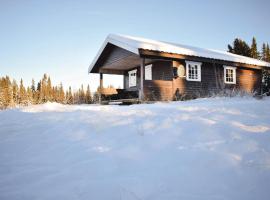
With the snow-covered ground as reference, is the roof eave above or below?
above

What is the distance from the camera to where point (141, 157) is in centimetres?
249

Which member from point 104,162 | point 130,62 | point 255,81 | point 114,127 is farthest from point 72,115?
point 255,81

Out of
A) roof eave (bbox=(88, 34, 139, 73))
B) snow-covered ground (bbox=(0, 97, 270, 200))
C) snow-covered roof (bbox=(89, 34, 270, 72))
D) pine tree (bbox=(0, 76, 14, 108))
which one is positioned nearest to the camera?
snow-covered ground (bbox=(0, 97, 270, 200))

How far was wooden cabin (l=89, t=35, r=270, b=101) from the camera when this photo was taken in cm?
1020

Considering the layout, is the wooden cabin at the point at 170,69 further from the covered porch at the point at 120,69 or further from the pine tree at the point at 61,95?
the pine tree at the point at 61,95

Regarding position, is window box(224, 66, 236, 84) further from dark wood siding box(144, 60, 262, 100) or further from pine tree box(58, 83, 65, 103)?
pine tree box(58, 83, 65, 103)

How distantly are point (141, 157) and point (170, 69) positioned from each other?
33.5 ft

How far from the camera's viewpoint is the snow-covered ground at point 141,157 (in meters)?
1.83

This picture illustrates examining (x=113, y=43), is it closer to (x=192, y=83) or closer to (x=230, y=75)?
(x=192, y=83)

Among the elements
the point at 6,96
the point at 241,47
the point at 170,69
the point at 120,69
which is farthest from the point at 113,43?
the point at 6,96

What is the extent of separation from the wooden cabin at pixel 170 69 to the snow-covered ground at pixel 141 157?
623cm

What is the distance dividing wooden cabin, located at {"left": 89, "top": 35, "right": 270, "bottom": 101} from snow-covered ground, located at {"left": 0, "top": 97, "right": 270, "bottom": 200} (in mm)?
6229

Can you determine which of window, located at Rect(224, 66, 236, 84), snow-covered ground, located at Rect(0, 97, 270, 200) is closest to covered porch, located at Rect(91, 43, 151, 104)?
window, located at Rect(224, 66, 236, 84)

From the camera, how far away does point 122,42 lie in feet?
34.4
